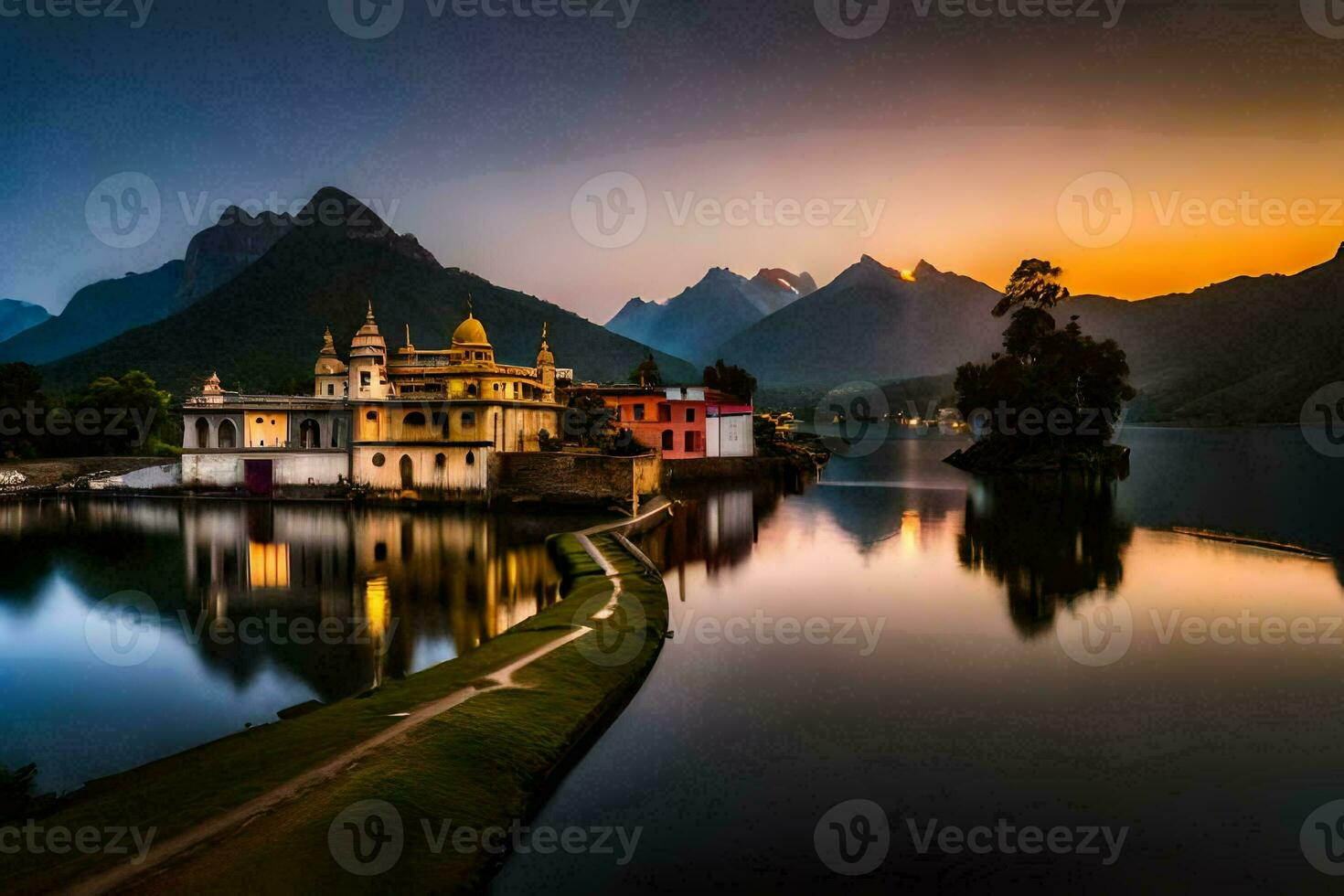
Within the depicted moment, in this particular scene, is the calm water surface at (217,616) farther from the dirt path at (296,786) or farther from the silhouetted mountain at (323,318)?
the silhouetted mountain at (323,318)

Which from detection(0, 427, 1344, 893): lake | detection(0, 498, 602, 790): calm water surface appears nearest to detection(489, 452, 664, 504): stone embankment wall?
detection(0, 498, 602, 790): calm water surface

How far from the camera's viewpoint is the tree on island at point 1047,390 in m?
69.8

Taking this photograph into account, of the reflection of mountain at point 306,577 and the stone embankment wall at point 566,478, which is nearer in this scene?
the reflection of mountain at point 306,577

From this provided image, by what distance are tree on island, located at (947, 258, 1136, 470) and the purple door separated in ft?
194

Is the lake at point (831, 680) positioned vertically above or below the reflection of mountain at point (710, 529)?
below

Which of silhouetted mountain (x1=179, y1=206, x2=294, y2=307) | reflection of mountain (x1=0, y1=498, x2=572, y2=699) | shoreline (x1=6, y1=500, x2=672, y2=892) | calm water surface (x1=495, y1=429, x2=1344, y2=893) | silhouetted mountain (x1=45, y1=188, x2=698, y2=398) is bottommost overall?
calm water surface (x1=495, y1=429, x2=1344, y2=893)

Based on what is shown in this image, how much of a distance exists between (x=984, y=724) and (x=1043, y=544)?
21.9 m

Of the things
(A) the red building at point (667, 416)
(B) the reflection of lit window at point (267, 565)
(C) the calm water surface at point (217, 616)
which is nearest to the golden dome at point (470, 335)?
(A) the red building at point (667, 416)

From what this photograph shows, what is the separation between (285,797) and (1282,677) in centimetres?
2036

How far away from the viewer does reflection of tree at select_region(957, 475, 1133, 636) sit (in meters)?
25.6

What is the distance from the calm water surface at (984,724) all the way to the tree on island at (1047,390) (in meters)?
38.1

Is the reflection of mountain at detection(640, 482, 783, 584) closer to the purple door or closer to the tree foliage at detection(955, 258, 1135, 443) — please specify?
the purple door

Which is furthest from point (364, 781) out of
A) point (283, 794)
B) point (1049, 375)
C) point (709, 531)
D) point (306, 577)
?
point (1049, 375)

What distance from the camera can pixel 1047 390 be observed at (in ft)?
228
